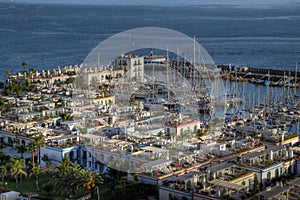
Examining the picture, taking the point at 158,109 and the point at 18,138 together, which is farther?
the point at 158,109

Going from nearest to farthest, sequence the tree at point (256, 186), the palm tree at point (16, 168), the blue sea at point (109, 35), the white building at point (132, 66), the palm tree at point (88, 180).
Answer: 1. the tree at point (256, 186)
2. the palm tree at point (88, 180)
3. the palm tree at point (16, 168)
4. the white building at point (132, 66)
5. the blue sea at point (109, 35)

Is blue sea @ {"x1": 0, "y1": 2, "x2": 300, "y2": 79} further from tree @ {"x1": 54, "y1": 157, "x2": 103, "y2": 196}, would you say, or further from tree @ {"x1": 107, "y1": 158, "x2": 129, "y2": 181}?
tree @ {"x1": 54, "y1": 157, "x2": 103, "y2": 196}

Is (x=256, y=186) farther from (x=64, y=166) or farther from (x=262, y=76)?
(x=262, y=76)

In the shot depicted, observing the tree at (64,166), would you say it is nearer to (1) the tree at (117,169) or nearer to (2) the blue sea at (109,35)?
(1) the tree at (117,169)

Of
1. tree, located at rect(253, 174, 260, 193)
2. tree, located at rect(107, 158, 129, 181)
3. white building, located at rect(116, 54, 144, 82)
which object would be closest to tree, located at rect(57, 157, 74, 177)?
tree, located at rect(107, 158, 129, 181)

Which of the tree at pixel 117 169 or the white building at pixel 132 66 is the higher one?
the white building at pixel 132 66

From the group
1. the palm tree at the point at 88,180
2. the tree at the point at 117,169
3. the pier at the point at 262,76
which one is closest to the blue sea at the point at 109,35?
the pier at the point at 262,76

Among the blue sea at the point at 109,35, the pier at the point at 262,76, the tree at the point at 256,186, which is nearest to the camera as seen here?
the tree at the point at 256,186

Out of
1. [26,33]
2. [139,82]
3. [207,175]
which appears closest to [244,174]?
[207,175]

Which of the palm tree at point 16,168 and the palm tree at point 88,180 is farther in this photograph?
the palm tree at point 16,168

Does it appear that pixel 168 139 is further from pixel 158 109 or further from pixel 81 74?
pixel 81 74

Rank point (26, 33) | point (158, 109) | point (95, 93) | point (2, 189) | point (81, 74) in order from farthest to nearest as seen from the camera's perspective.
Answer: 1. point (26, 33)
2. point (81, 74)
3. point (95, 93)
4. point (158, 109)
5. point (2, 189)
